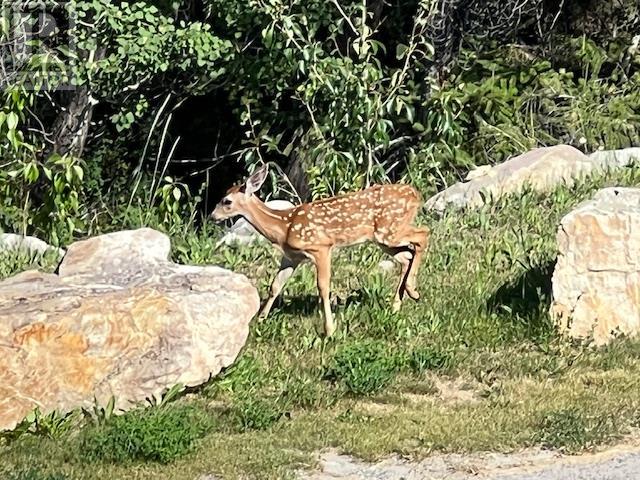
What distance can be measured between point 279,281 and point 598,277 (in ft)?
8.33

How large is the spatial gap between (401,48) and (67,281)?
304 inches

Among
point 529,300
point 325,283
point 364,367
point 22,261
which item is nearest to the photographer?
point 364,367

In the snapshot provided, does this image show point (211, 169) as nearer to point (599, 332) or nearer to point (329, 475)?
point (599, 332)

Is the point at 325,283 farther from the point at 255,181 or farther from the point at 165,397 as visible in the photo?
the point at 165,397

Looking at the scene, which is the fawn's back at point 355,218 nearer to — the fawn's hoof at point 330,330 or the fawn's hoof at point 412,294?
the fawn's hoof at point 412,294

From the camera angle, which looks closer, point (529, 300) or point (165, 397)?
point (165, 397)

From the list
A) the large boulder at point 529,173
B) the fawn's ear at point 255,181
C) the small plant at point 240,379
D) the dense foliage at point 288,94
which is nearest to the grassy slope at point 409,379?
the small plant at point 240,379

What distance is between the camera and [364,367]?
987 centimetres

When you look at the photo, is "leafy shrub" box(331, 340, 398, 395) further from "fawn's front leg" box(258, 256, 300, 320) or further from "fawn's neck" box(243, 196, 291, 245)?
"fawn's neck" box(243, 196, 291, 245)

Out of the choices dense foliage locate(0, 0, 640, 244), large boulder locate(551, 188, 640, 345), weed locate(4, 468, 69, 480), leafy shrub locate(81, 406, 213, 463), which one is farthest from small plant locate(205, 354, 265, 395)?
dense foliage locate(0, 0, 640, 244)

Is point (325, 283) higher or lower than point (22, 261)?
higher

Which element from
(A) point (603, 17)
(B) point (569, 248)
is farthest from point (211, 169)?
(B) point (569, 248)

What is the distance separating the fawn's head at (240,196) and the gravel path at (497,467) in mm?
3631

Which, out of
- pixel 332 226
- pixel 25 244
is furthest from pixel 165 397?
pixel 25 244
